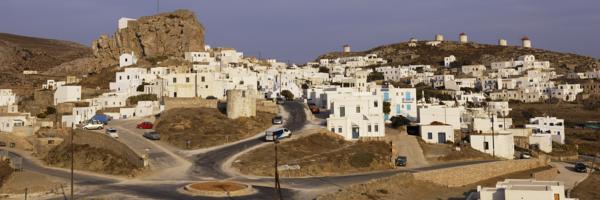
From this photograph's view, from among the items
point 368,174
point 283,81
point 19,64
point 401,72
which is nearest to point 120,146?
point 368,174

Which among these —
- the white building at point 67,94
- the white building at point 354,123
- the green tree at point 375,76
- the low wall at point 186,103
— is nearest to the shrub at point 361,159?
the white building at point 354,123

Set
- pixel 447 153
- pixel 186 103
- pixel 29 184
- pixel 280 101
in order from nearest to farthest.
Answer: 1. pixel 29 184
2. pixel 447 153
3. pixel 186 103
4. pixel 280 101

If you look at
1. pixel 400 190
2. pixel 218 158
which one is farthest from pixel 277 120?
pixel 400 190

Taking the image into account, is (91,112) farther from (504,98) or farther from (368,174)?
(504,98)

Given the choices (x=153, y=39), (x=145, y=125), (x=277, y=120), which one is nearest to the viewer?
(x=145, y=125)

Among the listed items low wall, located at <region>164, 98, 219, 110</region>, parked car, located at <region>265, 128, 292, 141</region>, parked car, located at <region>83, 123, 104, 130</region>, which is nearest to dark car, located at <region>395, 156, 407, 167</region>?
parked car, located at <region>265, 128, 292, 141</region>

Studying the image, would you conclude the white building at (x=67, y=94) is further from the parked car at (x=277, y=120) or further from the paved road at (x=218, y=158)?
the paved road at (x=218, y=158)

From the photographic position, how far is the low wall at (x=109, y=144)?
3252 centimetres

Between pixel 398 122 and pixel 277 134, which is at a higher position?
pixel 398 122

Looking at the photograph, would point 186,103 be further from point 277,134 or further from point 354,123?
point 354,123

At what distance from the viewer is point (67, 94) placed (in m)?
62.8

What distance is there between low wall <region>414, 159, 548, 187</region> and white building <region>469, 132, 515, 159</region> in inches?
128

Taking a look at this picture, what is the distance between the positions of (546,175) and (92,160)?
99.2ft

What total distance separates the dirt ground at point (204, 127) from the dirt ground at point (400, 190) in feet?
47.2
